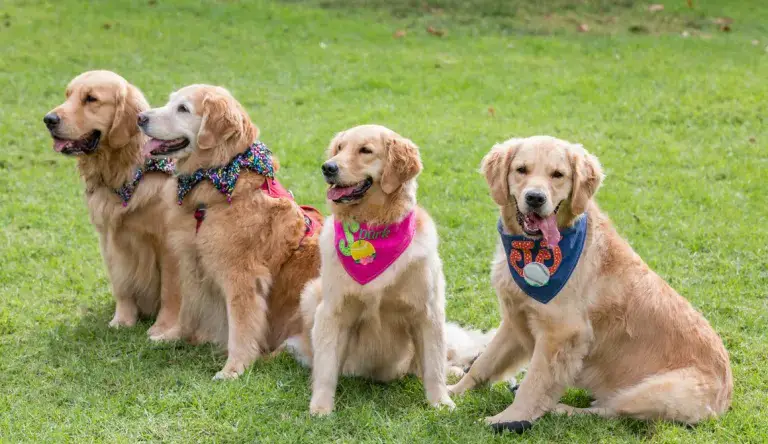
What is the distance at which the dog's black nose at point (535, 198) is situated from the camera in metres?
4.45

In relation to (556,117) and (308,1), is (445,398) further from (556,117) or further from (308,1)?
(308,1)

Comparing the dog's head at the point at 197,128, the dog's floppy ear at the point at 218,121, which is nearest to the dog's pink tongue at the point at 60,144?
the dog's head at the point at 197,128

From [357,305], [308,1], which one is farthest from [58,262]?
[308,1]

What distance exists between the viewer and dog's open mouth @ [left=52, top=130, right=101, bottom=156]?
5.86 m

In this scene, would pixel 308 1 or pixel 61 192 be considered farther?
pixel 308 1

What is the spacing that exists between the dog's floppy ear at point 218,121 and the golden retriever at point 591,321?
5.63 feet

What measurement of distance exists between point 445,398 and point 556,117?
692cm

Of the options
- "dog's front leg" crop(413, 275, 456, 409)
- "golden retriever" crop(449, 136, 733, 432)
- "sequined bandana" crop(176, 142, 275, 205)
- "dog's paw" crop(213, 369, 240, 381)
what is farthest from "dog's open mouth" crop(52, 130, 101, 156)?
"golden retriever" crop(449, 136, 733, 432)

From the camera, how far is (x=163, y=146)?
217 inches

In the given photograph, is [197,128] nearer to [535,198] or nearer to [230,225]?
[230,225]

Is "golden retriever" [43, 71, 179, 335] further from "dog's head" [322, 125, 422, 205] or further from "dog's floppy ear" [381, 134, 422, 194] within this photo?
"dog's floppy ear" [381, 134, 422, 194]

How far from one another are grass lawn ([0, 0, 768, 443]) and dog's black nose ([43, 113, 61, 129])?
144cm

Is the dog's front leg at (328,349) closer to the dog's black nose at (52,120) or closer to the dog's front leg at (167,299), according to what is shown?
the dog's front leg at (167,299)

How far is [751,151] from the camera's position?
32.4 feet
